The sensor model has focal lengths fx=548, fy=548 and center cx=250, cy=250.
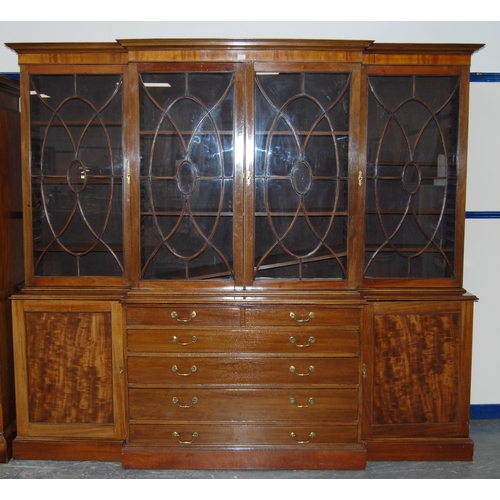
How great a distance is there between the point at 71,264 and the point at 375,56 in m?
1.83

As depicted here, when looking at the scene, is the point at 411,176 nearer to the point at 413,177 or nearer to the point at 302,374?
the point at 413,177

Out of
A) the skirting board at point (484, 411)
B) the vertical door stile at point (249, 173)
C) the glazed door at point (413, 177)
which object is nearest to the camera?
the vertical door stile at point (249, 173)

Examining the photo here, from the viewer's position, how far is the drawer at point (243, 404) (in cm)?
270

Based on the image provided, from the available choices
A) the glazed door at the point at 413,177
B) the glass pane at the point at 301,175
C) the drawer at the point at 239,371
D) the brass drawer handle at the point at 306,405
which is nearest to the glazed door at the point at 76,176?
the drawer at the point at 239,371

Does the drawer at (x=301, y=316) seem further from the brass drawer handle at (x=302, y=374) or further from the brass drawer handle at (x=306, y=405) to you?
the brass drawer handle at (x=306, y=405)

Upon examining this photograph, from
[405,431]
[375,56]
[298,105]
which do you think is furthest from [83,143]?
[405,431]

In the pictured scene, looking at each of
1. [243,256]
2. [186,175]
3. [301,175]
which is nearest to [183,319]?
[243,256]

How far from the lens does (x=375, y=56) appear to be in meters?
2.66

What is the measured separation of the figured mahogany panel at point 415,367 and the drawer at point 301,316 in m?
0.17

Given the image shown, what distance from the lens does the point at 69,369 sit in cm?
276

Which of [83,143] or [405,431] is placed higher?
[83,143]

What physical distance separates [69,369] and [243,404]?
0.89 m

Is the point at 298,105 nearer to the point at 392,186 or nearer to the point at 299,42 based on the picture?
the point at 299,42

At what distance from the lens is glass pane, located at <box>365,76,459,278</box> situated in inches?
107
